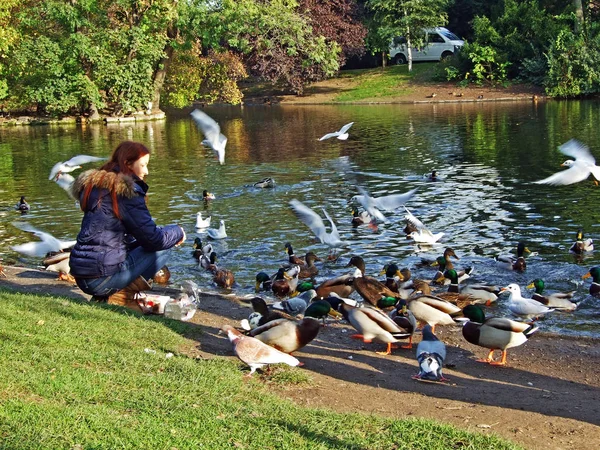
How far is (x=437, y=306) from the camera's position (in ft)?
27.7

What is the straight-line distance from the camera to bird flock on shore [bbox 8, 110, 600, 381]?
6.57 metres

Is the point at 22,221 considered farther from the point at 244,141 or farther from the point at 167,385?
the point at 244,141

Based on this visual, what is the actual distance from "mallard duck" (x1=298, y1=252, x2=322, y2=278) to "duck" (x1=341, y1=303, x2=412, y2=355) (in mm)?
3429

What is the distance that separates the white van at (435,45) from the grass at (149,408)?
42.4 meters

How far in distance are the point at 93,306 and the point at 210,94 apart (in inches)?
1385

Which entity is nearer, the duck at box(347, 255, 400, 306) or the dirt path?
the dirt path

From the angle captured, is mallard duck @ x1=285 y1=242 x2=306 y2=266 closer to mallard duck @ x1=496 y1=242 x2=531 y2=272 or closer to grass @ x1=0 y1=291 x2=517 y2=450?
mallard duck @ x1=496 y1=242 x2=531 y2=272

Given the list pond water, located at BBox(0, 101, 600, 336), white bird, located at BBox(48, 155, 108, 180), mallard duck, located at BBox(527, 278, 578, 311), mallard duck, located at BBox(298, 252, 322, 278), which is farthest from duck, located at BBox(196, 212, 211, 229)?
mallard duck, located at BBox(527, 278, 578, 311)

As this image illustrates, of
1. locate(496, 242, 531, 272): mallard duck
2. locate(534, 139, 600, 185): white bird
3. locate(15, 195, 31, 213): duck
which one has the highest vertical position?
locate(534, 139, 600, 185): white bird

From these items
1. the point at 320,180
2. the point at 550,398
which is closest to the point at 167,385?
the point at 550,398

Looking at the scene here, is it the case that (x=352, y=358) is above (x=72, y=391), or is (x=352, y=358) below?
below

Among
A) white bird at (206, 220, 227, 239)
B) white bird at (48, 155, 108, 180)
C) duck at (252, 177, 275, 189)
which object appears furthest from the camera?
duck at (252, 177, 275, 189)

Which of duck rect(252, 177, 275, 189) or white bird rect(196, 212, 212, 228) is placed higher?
duck rect(252, 177, 275, 189)

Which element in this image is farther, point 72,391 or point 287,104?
point 287,104
